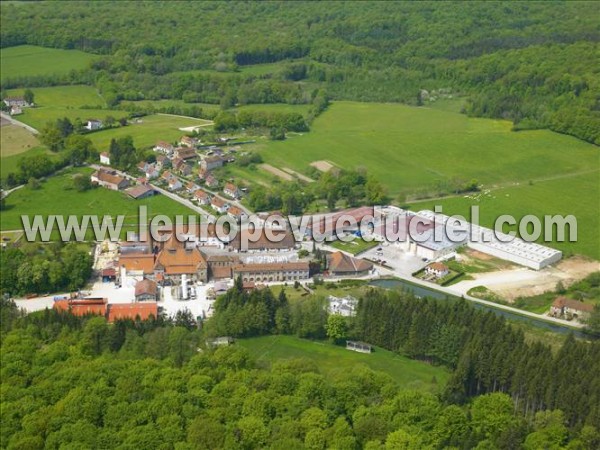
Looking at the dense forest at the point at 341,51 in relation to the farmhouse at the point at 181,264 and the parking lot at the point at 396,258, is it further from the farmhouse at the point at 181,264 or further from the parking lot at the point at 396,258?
the farmhouse at the point at 181,264

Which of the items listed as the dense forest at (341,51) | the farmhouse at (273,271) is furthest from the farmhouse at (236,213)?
the dense forest at (341,51)

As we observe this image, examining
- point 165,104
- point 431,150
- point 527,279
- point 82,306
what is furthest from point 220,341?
point 165,104

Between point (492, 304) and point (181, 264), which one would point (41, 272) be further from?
point (492, 304)

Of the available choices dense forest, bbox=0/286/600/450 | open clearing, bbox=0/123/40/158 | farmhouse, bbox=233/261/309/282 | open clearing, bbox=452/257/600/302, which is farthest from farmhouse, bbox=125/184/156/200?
open clearing, bbox=452/257/600/302

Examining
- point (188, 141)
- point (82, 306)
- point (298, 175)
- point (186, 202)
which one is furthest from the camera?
point (188, 141)

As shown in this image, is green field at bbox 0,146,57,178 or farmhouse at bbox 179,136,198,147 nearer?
green field at bbox 0,146,57,178

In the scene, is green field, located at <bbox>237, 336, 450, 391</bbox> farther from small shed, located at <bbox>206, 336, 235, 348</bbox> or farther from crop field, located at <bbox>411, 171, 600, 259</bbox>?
crop field, located at <bbox>411, 171, 600, 259</bbox>

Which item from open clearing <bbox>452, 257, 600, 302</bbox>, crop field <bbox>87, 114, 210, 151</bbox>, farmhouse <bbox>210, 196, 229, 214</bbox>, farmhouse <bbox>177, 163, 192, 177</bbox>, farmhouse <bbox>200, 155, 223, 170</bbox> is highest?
crop field <bbox>87, 114, 210, 151</bbox>

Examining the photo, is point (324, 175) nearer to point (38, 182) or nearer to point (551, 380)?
point (38, 182)
